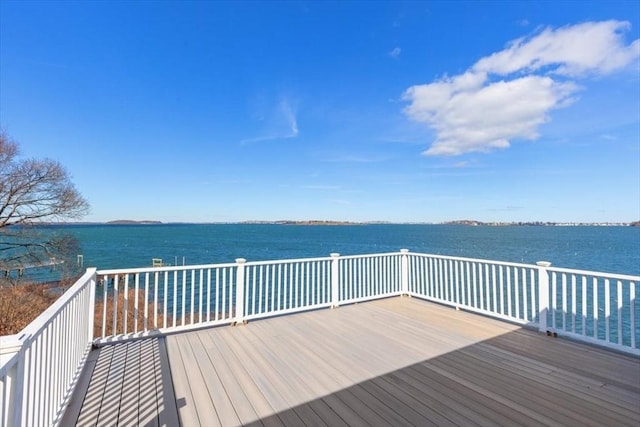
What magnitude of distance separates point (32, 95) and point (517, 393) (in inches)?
577

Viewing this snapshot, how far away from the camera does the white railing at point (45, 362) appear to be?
1121 mm

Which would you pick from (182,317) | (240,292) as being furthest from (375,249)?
(182,317)

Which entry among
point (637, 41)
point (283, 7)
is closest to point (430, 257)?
point (637, 41)

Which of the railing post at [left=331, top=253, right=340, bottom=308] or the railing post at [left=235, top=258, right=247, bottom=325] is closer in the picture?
the railing post at [left=235, top=258, right=247, bottom=325]

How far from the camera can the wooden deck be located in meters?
1.96

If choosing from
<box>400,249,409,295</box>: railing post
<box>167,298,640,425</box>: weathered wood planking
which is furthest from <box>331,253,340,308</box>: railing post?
<box>400,249,409,295</box>: railing post

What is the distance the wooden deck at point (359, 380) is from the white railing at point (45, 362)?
0.75ft

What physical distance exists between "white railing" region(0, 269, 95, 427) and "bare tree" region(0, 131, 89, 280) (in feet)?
43.0

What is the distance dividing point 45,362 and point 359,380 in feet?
7.14

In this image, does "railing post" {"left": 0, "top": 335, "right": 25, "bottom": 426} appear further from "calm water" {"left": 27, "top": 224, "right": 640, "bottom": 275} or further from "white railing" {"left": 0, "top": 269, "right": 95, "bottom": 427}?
"calm water" {"left": 27, "top": 224, "right": 640, "bottom": 275}

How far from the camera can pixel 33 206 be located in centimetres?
1225

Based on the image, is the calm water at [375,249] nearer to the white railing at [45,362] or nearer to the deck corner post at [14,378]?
the white railing at [45,362]

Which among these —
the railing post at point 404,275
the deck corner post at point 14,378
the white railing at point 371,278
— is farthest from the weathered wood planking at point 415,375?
the railing post at point 404,275

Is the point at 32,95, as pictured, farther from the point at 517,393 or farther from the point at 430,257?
the point at 517,393
